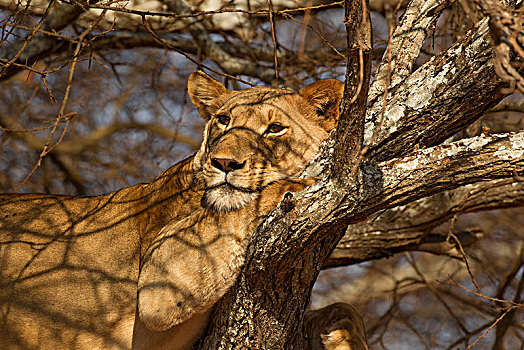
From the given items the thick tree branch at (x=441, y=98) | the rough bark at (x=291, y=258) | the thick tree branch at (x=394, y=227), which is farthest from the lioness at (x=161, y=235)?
the thick tree branch at (x=394, y=227)

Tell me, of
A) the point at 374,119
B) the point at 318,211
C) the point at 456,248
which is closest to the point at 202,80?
the point at 374,119

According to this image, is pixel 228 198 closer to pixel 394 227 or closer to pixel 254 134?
pixel 254 134

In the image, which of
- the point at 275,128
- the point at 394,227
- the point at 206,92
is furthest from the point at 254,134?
the point at 394,227

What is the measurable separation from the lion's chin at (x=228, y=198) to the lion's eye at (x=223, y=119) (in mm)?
563

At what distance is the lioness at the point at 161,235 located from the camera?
286cm

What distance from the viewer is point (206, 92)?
3787 mm

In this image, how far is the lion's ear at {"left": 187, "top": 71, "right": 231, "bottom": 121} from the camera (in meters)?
3.75

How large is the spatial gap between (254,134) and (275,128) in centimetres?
15

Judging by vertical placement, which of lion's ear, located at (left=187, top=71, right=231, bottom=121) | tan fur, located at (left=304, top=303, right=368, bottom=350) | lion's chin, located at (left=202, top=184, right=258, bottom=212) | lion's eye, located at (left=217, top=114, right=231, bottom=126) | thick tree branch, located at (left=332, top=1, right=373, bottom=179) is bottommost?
tan fur, located at (left=304, top=303, right=368, bottom=350)

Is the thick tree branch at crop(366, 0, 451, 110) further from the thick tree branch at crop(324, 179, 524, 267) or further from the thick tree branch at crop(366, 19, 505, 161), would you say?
the thick tree branch at crop(324, 179, 524, 267)

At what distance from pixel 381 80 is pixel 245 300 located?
1.22 m

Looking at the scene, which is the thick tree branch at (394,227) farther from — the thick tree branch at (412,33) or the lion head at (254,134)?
the thick tree branch at (412,33)

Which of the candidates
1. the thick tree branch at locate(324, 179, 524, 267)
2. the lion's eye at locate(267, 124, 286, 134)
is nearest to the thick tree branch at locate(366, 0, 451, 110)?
the lion's eye at locate(267, 124, 286, 134)

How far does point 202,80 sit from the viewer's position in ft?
12.3
